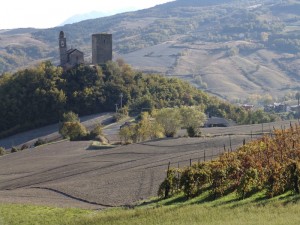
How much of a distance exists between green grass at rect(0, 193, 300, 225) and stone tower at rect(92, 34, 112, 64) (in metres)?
59.3

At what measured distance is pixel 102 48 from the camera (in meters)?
88.5

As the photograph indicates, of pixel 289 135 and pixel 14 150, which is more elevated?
pixel 289 135

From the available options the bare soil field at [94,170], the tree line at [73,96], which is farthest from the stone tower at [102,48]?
the bare soil field at [94,170]

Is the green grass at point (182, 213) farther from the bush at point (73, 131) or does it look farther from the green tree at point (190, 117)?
the green tree at point (190, 117)

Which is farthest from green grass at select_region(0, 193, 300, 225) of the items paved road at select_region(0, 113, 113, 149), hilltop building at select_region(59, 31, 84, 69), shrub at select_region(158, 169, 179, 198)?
hilltop building at select_region(59, 31, 84, 69)

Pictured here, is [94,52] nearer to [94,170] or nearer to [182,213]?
[94,170]

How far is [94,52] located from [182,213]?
221ft


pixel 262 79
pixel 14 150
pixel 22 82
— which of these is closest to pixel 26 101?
pixel 22 82

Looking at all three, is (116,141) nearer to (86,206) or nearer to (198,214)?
(86,206)

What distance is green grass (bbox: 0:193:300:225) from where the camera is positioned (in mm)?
21672

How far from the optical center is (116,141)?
59531 millimetres

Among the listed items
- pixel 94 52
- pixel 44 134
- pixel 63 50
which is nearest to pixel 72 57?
pixel 63 50

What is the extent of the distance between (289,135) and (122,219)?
13.5 metres

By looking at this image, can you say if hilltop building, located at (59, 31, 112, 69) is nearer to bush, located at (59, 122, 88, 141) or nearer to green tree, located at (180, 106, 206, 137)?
bush, located at (59, 122, 88, 141)
